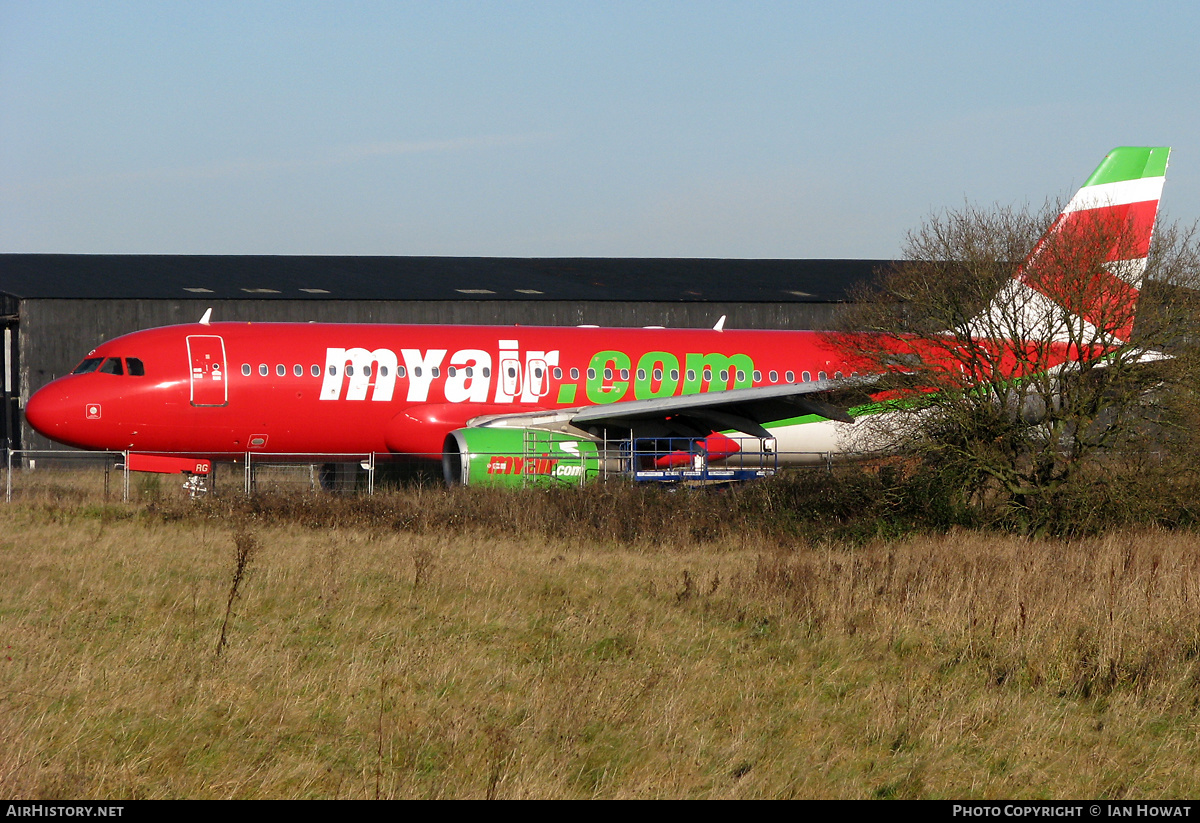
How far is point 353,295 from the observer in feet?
132

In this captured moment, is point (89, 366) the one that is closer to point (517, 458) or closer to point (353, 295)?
point (517, 458)

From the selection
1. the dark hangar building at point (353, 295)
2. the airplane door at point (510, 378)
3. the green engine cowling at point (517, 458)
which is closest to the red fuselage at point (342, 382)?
the airplane door at point (510, 378)

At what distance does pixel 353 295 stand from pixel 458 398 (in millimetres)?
16544

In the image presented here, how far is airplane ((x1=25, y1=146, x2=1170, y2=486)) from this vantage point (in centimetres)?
2306

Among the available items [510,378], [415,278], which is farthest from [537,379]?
[415,278]

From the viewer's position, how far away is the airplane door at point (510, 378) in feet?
83.5

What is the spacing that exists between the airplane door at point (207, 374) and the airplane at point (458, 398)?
0.03m

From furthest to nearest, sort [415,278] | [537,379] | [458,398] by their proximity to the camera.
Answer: [415,278]
[537,379]
[458,398]

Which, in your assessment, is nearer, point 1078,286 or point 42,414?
point 1078,286

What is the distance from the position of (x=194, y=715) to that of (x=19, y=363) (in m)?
34.5

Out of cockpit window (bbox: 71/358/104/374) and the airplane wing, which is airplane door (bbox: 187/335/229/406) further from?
the airplane wing

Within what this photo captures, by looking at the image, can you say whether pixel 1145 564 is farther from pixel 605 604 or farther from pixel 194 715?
pixel 194 715

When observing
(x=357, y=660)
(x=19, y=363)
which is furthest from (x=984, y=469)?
(x=19, y=363)

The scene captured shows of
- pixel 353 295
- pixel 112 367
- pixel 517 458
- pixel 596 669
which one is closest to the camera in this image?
pixel 596 669
